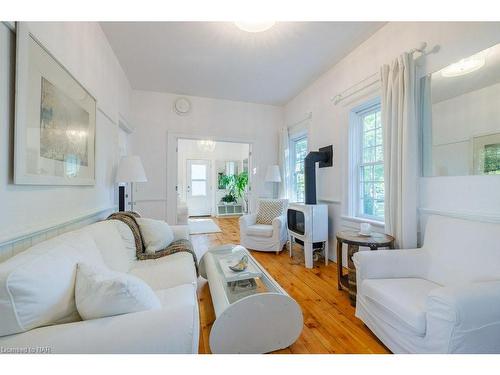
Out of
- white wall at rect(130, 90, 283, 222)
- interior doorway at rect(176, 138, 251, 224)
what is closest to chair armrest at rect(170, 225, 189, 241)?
white wall at rect(130, 90, 283, 222)

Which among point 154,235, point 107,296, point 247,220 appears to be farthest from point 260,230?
point 107,296

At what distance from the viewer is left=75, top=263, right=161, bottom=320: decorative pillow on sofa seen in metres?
0.93

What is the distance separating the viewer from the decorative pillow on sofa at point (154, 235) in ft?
7.41

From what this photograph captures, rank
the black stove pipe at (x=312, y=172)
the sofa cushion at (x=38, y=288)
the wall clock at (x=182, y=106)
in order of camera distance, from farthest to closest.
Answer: the wall clock at (x=182, y=106) → the black stove pipe at (x=312, y=172) → the sofa cushion at (x=38, y=288)

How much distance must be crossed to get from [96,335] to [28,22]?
163 cm

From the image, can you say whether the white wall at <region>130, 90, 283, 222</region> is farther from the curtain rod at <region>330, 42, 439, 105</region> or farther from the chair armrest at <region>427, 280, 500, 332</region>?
the chair armrest at <region>427, 280, 500, 332</region>

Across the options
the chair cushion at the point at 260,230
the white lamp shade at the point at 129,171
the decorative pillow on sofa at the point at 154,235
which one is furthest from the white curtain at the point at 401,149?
the white lamp shade at the point at 129,171

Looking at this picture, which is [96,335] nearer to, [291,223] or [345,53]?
[291,223]

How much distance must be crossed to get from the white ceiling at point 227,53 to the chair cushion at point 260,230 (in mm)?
2365

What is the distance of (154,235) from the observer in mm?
2299

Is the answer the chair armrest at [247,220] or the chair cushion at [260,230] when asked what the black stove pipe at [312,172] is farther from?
the chair armrest at [247,220]

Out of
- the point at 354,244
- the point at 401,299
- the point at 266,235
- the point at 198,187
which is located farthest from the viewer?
the point at 198,187

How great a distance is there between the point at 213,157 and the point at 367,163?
5.67m

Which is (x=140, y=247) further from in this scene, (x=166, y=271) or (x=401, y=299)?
(x=401, y=299)
